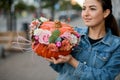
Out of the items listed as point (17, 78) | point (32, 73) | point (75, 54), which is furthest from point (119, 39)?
point (32, 73)

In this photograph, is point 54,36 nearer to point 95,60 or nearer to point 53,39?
point 53,39

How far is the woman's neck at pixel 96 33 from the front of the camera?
314 centimetres

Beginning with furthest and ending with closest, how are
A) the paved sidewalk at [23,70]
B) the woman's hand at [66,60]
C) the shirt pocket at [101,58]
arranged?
1. the paved sidewalk at [23,70]
2. the shirt pocket at [101,58]
3. the woman's hand at [66,60]

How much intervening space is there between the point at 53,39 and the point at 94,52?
0.37 metres

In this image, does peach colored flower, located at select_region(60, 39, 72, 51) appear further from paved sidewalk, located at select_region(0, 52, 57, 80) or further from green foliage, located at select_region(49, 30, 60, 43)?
paved sidewalk, located at select_region(0, 52, 57, 80)

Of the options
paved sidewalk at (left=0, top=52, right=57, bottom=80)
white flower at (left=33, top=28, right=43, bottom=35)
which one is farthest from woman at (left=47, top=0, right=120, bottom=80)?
paved sidewalk at (left=0, top=52, right=57, bottom=80)

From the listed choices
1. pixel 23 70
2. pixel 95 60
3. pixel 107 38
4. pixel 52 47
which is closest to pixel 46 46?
pixel 52 47

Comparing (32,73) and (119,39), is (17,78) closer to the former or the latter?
(32,73)

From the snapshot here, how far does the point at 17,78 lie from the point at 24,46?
7.96m

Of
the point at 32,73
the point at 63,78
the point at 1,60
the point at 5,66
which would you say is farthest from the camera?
the point at 1,60

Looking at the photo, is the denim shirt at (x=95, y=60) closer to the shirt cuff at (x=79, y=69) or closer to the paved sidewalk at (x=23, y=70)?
the shirt cuff at (x=79, y=69)

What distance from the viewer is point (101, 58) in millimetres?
3041

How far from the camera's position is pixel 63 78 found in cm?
317

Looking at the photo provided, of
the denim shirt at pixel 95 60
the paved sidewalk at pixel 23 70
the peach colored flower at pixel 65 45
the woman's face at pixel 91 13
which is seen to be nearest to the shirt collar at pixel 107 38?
the denim shirt at pixel 95 60
